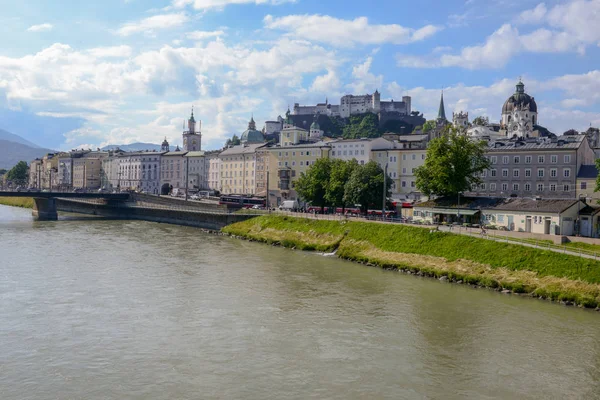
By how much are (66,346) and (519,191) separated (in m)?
61.2

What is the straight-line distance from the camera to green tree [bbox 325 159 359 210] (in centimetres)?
7162

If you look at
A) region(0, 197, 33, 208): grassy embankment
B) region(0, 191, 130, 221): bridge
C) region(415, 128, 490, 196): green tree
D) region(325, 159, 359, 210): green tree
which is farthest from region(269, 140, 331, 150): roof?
region(0, 197, 33, 208): grassy embankment

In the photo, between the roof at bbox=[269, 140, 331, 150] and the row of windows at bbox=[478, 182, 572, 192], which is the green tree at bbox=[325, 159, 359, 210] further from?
the roof at bbox=[269, 140, 331, 150]

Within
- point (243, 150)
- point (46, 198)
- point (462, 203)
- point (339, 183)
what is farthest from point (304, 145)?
point (46, 198)

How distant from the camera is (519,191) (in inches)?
2798

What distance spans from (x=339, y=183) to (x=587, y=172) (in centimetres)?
3049

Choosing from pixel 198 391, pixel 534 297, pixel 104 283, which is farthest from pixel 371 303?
pixel 104 283

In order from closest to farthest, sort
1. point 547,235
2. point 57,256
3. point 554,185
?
point 547,235 → point 57,256 → point 554,185

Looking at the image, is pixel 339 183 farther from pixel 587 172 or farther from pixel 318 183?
pixel 587 172

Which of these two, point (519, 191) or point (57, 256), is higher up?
point (519, 191)

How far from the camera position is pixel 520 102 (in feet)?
453

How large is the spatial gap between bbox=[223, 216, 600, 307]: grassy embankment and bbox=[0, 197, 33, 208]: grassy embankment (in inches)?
3594

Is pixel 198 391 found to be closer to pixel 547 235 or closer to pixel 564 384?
pixel 564 384

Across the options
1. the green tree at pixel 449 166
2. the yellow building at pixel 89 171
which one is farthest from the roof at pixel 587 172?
the yellow building at pixel 89 171
